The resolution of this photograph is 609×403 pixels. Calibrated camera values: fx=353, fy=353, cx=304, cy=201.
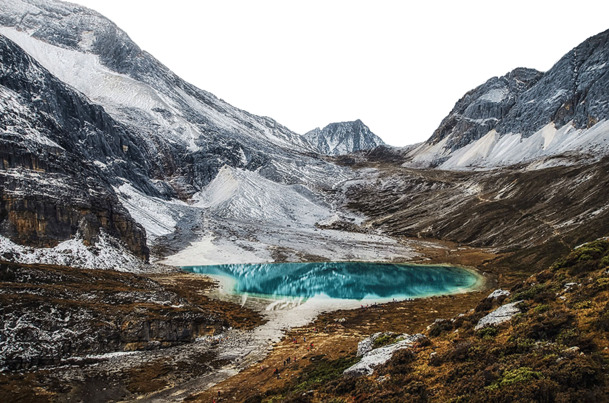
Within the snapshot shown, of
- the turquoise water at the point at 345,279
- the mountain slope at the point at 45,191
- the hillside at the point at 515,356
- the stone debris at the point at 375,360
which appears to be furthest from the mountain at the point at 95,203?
the hillside at the point at 515,356

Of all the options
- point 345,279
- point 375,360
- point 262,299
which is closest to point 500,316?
point 375,360

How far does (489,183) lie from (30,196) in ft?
567

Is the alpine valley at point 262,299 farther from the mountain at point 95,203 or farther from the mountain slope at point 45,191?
the mountain at point 95,203

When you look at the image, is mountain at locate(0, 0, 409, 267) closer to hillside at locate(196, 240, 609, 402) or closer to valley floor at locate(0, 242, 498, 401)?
valley floor at locate(0, 242, 498, 401)

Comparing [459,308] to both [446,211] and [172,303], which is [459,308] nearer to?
[172,303]

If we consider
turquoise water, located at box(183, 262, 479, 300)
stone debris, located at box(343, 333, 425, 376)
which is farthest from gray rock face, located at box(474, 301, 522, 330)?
turquoise water, located at box(183, 262, 479, 300)

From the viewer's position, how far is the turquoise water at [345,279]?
78938 mm

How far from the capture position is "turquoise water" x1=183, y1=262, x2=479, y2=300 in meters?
78.9

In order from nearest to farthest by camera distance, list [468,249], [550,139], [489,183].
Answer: [468,249] < [489,183] < [550,139]

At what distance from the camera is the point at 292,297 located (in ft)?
245

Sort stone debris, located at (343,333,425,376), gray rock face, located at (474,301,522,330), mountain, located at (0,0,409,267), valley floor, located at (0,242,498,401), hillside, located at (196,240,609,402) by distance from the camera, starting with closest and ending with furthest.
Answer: hillside, located at (196,240,609,402)
gray rock face, located at (474,301,522,330)
stone debris, located at (343,333,425,376)
valley floor, located at (0,242,498,401)
mountain, located at (0,0,409,267)

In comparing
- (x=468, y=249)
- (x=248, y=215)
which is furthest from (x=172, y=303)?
(x=248, y=215)

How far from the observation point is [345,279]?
94.4 meters

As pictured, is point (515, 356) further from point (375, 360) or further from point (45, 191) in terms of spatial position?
point (45, 191)
